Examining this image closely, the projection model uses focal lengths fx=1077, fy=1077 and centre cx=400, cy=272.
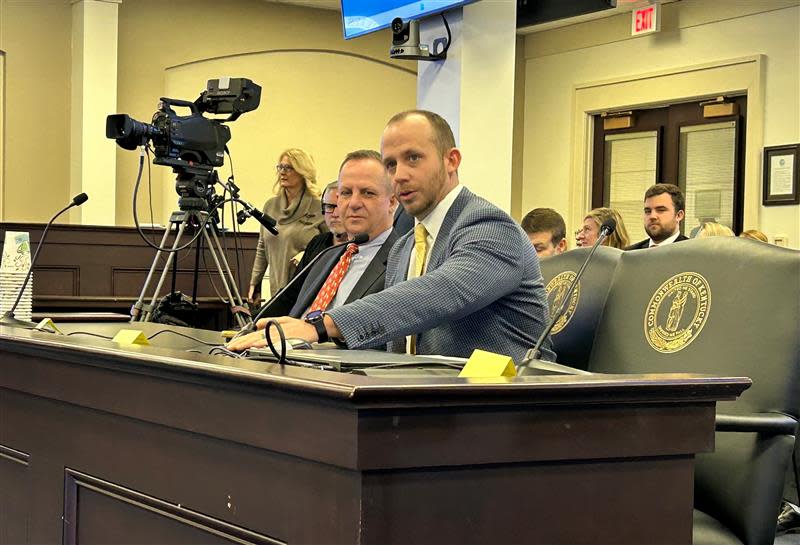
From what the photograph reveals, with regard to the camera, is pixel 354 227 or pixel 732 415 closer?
pixel 732 415

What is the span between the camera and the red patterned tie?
274 centimetres

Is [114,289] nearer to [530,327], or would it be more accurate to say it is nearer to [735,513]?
[530,327]

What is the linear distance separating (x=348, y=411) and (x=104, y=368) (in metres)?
0.55

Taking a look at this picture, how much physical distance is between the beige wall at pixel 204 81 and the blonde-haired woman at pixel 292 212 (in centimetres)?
288

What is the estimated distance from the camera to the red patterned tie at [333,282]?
9.00 feet

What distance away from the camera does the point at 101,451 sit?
1.46m

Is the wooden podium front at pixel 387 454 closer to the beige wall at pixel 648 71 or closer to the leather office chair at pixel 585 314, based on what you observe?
the leather office chair at pixel 585 314

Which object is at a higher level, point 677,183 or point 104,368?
point 677,183

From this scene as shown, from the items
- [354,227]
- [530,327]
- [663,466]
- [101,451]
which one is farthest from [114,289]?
[663,466]

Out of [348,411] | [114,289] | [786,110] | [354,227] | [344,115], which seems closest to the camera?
[348,411]

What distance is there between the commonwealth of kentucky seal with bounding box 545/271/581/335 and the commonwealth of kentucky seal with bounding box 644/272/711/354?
0.81ft

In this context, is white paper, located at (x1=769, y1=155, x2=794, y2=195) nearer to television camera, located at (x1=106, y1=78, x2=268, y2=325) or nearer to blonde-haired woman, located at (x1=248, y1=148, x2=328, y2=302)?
blonde-haired woman, located at (x1=248, y1=148, x2=328, y2=302)

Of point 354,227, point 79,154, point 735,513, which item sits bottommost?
point 735,513

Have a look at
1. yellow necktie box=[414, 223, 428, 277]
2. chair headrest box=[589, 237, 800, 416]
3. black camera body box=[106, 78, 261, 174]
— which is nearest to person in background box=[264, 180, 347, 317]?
black camera body box=[106, 78, 261, 174]
